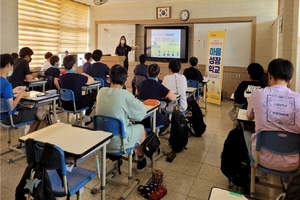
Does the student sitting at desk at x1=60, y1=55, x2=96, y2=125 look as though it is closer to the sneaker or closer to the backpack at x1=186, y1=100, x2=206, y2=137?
the sneaker

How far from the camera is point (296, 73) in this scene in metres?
2.90

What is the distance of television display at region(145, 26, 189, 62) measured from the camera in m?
7.45

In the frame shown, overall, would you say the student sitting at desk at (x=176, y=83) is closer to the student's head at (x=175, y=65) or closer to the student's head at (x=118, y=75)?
the student's head at (x=175, y=65)

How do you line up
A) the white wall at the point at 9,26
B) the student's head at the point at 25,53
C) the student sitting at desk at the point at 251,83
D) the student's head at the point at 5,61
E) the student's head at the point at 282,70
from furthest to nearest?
the white wall at the point at 9,26 < the student's head at the point at 25,53 < the student sitting at desk at the point at 251,83 < the student's head at the point at 5,61 < the student's head at the point at 282,70

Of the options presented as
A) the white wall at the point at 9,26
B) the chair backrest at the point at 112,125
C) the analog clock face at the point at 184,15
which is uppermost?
the analog clock face at the point at 184,15

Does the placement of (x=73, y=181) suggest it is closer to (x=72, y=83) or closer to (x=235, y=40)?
(x=72, y=83)

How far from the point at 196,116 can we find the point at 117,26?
560cm

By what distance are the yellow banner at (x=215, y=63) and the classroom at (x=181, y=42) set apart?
0.45ft

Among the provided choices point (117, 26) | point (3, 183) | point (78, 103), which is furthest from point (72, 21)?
point (3, 183)

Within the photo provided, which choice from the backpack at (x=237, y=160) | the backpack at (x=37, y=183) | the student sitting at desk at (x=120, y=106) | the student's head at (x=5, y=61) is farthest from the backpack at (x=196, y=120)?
the backpack at (x=37, y=183)

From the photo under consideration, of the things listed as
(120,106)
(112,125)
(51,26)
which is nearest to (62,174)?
(112,125)

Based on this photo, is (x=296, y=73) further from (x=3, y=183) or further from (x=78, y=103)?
(x=3, y=183)

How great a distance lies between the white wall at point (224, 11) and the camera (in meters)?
6.32

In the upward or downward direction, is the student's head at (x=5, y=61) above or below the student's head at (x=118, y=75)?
above
